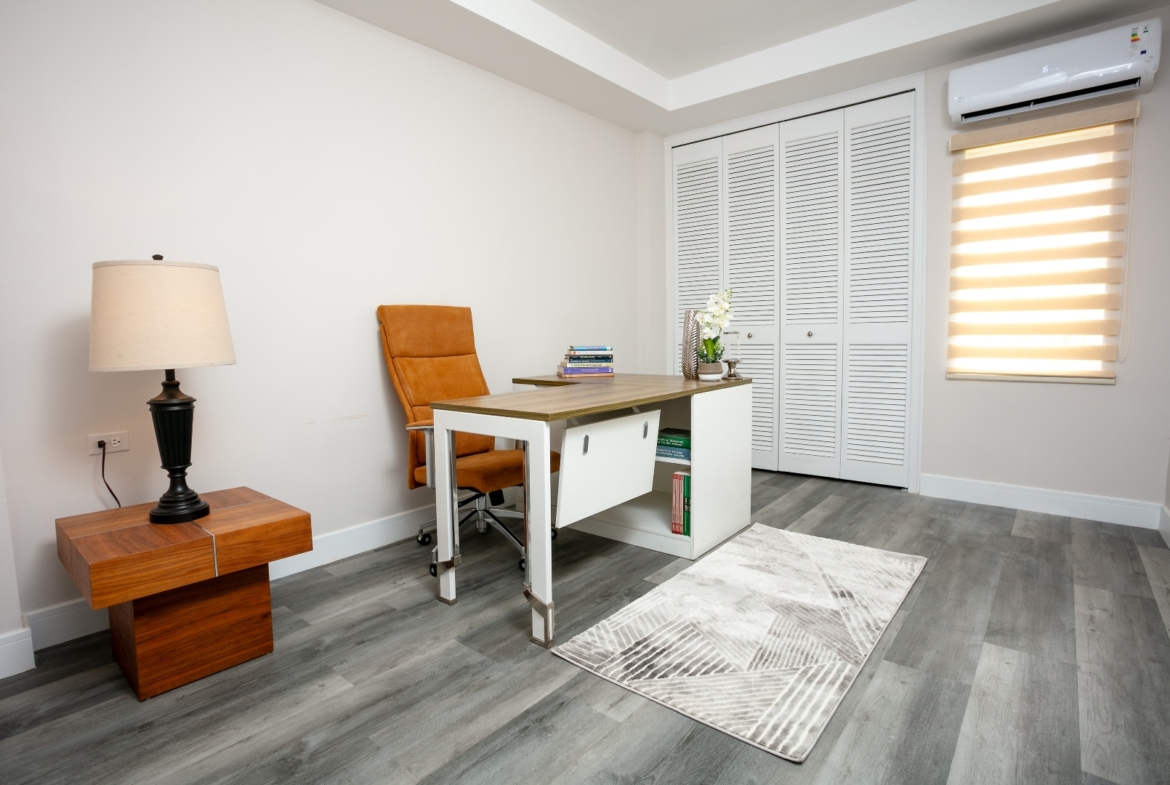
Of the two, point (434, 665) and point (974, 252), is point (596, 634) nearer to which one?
point (434, 665)

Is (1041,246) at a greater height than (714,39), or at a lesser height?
lesser

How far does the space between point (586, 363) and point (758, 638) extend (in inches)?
66.0

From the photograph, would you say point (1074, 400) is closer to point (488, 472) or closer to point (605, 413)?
point (605, 413)

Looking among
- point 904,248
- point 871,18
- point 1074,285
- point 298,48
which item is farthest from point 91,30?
point 1074,285

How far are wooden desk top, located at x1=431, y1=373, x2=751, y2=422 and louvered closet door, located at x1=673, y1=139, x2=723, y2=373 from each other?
167 centimetres

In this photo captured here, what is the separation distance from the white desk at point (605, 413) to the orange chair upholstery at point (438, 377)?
22cm

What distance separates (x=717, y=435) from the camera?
8.95 feet

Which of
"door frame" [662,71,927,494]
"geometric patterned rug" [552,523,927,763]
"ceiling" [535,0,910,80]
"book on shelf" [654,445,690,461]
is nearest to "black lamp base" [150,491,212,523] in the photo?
"geometric patterned rug" [552,523,927,763]

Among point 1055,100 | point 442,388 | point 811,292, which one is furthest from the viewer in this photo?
point 811,292

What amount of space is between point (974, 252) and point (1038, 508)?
1421mm

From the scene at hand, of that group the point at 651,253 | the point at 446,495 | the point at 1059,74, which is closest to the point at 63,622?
the point at 446,495

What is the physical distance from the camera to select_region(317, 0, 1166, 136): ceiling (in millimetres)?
2854

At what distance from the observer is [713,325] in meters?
2.86

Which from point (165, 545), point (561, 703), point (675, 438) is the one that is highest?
point (675, 438)
